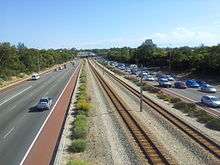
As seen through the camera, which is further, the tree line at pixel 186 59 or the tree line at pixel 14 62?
the tree line at pixel 14 62

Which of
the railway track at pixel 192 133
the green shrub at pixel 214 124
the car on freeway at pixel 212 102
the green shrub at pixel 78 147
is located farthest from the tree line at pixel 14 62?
the green shrub at pixel 78 147

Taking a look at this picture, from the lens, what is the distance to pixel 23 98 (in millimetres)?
57531

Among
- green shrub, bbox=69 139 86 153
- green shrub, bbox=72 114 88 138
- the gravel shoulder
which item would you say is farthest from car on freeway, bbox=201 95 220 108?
green shrub, bbox=69 139 86 153

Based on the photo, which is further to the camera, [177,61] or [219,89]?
[177,61]

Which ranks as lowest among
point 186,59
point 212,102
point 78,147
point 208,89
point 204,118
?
point 208,89

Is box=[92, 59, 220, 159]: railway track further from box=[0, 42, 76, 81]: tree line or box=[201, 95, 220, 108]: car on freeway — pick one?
box=[0, 42, 76, 81]: tree line

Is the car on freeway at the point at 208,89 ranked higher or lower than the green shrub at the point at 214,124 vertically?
lower

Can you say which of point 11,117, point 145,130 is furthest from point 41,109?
point 145,130

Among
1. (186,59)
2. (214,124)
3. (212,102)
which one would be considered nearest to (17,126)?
(214,124)

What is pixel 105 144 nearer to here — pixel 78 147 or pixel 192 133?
pixel 78 147

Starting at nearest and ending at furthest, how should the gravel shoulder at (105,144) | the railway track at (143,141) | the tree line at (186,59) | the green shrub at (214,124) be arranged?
the railway track at (143,141) < the gravel shoulder at (105,144) < the green shrub at (214,124) < the tree line at (186,59)

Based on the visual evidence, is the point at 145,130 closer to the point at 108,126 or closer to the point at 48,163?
the point at 108,126

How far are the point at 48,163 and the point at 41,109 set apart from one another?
21.4 meters

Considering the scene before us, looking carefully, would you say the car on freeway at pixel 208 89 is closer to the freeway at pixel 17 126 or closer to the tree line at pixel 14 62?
the freeway at pixel 17 126
